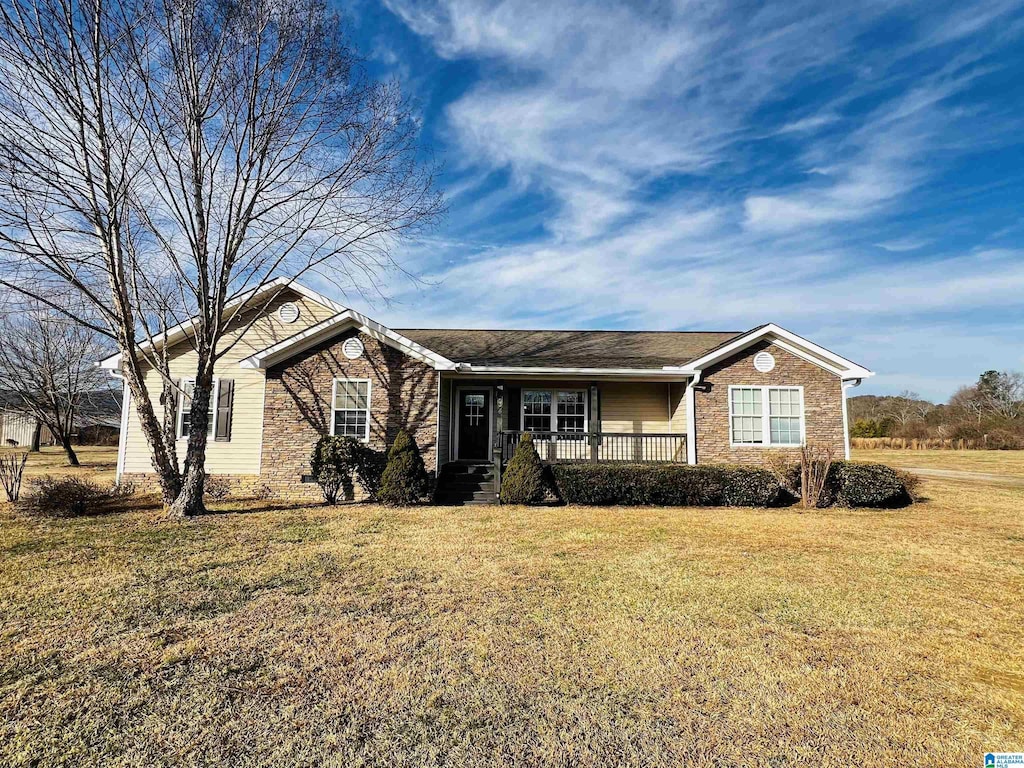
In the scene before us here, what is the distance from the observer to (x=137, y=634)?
14.3ft

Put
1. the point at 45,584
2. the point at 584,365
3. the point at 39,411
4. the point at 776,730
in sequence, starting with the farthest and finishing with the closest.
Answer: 1. the point at 39,411
2. the point at 584,365
3. the point at 45,584
4. the point at 776,730

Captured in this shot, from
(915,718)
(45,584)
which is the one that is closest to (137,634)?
(45,584)

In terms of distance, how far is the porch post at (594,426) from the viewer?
1326 centimetres

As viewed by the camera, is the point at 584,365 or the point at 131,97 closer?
the point at 131,97

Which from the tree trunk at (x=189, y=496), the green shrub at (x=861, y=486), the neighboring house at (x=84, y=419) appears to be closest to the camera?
the tree trunk at (x=189, y=496)

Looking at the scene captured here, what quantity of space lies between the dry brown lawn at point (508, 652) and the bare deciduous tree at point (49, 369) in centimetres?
1892

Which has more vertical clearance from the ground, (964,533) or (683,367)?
(683,367)

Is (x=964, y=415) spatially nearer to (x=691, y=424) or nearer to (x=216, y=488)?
(x=691, y=424)

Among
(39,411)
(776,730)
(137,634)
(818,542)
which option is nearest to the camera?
(776,730)

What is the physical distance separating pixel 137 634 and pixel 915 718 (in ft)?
18.6

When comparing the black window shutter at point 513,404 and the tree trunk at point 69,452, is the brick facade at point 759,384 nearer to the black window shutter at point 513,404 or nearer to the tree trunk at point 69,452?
the black window shutter at point 513,404

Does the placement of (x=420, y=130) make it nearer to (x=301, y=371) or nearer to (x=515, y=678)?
(x=301, y=371)

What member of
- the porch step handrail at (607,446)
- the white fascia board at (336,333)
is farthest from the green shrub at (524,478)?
the white fascia board at (336,333)

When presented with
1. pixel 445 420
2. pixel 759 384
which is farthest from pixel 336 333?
pixel 759 384
